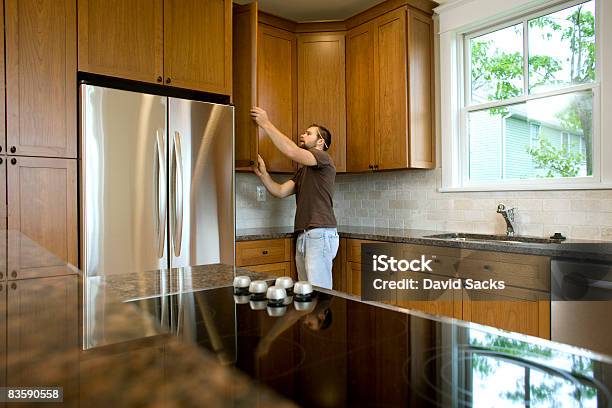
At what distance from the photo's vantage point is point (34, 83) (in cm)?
232

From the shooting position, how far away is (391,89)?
3.44 metres

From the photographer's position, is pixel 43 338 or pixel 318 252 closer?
pixel 43 338

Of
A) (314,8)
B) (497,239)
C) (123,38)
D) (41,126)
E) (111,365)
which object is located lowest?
(497,239)

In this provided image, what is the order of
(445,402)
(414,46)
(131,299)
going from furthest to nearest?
(414,46), (131,299), (445,402)

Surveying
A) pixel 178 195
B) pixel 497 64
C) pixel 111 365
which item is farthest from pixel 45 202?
pixel 497 64

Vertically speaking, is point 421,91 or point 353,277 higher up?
point 421,91

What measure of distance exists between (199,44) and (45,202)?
1.33 metres

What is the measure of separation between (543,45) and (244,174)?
2.41 meters

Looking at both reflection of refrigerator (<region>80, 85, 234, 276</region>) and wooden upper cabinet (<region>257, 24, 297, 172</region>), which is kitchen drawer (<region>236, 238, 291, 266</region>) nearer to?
reflection of refrigerator (<region>80, 85, 234, 276</region>)

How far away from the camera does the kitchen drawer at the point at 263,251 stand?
3139 millimetres

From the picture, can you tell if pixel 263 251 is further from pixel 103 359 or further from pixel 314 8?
pixel 103 359

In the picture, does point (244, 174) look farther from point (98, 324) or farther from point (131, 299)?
point (98, 324)

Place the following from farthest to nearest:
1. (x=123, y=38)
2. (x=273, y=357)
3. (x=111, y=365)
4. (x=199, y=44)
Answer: (x=199, y=44) < (x=123, y=38) < (x=273, y=357) < (x=111, y=365)

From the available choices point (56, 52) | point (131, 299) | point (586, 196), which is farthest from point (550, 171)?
point (56, 52)
